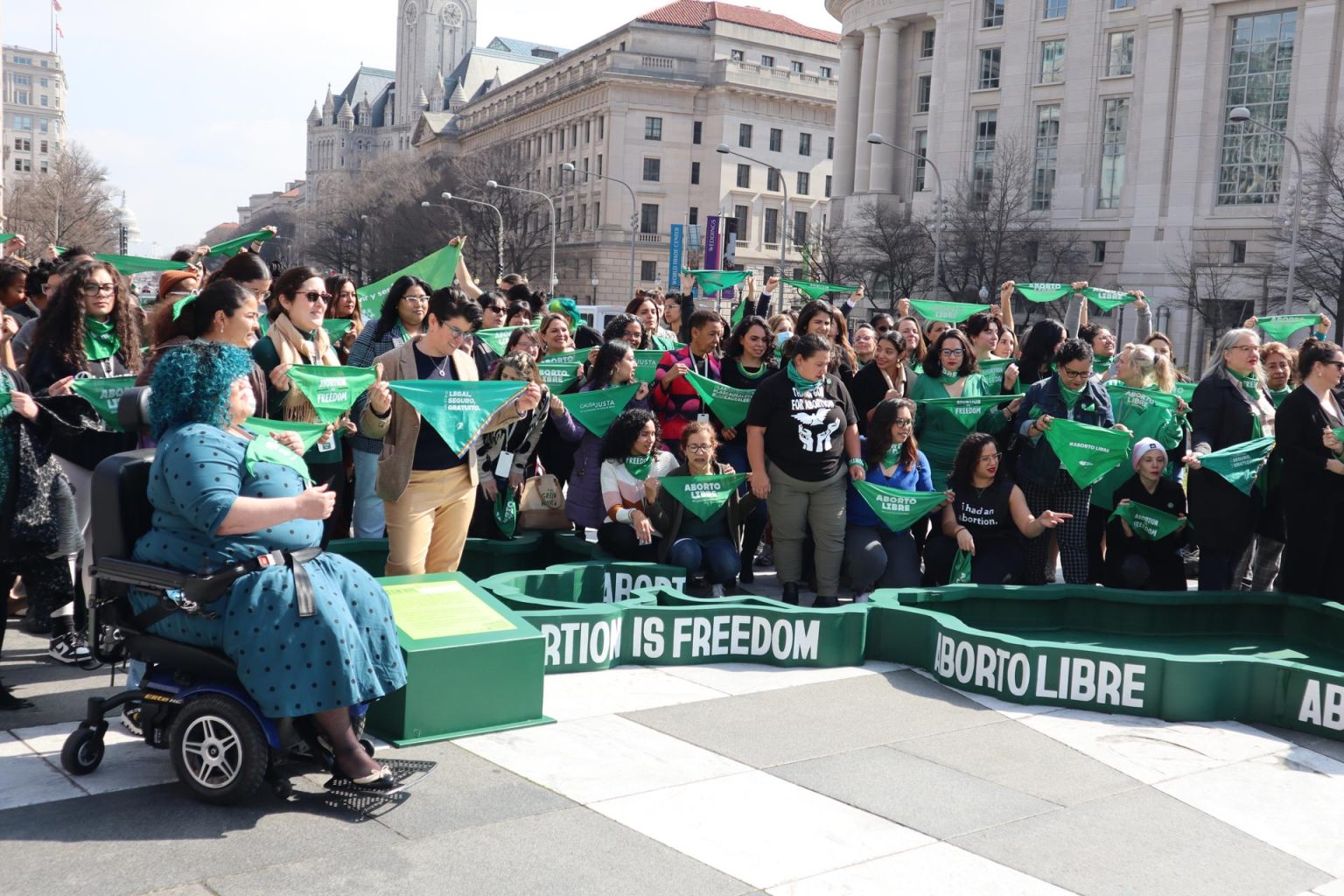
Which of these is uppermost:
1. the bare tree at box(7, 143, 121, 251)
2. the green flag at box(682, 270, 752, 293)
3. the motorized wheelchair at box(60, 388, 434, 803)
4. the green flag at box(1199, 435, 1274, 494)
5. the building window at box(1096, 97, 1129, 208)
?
the building window at box(1096, 97, 1129, 208)

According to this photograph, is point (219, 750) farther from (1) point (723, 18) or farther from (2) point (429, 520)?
(1) point (723, 18)

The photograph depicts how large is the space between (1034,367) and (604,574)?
428 cm

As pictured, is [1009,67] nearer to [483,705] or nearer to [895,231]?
[895,231]

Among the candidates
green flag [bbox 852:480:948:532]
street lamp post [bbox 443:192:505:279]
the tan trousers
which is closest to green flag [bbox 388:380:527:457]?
the tan trousers

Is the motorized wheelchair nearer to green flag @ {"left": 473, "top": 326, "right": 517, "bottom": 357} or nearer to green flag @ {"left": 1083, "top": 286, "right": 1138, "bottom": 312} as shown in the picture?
green flag @ {"left": 473, "top": 326, "right": 517, "bottom": 357}

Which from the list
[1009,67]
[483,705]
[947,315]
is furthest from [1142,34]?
[483,705]

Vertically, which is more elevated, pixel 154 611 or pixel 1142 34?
pixel 1142 34

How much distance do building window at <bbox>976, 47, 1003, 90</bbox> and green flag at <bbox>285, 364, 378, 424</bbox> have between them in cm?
6758

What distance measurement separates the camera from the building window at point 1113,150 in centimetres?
6444

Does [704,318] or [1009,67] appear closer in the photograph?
[704,318]

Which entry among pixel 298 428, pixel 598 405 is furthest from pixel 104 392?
pixel 598 405

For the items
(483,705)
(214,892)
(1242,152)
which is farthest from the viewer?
(1242,152)

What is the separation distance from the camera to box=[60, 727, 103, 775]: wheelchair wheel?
5.11m

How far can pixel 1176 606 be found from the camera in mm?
8812
